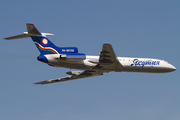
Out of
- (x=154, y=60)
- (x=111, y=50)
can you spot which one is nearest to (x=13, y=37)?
(x=111, y=50)

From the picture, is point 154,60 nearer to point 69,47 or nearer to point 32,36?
point 69,47

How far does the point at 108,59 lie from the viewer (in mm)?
40188

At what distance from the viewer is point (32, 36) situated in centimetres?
3966

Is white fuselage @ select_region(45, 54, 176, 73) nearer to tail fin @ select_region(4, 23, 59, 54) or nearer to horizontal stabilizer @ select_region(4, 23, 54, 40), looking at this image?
tail fin @ select_region(4, 23, 59, 54)

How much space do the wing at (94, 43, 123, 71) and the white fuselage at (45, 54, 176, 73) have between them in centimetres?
69

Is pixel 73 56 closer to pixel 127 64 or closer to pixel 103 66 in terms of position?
pixel 103 66

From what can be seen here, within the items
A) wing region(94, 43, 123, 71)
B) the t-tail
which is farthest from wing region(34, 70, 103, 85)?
the t-tail

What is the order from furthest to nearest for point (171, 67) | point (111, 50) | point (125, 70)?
point (171, 67)
point (125, 70)
point (111, 50)

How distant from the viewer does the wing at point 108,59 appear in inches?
1498

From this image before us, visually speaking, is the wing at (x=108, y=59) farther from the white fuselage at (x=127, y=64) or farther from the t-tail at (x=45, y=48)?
the t-tail at (x=45, y=48)

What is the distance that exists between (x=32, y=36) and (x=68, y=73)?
10.7 metres

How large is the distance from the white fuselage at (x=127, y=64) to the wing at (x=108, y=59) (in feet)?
2.28

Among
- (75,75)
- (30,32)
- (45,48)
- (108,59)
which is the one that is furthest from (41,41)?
(75,75)

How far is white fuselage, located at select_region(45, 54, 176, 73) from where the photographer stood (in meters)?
39.7
